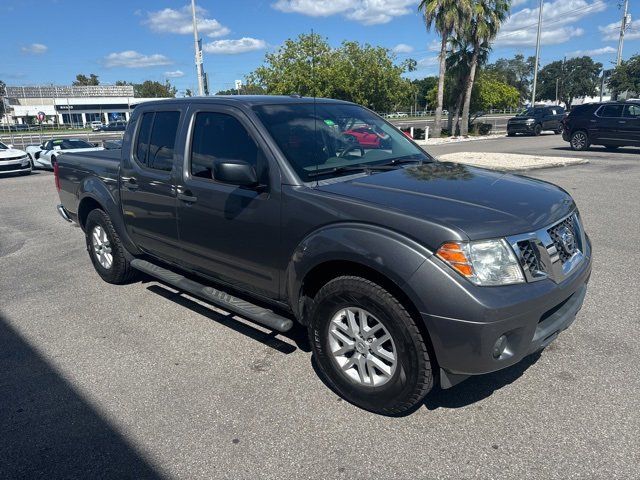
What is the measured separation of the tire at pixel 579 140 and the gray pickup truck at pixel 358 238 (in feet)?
56.9

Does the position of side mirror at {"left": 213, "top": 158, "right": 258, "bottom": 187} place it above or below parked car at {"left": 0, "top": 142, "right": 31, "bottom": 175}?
above

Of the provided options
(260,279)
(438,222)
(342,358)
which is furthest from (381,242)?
(260,279)

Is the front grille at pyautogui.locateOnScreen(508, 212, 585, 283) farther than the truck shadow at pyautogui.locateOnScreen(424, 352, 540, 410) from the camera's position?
No

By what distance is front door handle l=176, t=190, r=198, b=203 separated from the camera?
12.8 feet

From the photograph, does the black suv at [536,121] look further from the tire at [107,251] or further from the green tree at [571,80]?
the green tree at [571,80]

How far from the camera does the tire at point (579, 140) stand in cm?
1886

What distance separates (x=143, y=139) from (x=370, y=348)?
3039mm

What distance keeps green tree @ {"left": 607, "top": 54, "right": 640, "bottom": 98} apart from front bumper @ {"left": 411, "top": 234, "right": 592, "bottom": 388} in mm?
67322

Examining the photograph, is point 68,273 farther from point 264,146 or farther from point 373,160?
point 373,160

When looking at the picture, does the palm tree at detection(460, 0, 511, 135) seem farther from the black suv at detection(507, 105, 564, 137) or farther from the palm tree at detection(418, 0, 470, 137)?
the black suv at detection(507, 105, 564, 137)

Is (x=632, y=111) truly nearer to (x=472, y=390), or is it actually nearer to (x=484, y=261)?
(x=472, y=390)

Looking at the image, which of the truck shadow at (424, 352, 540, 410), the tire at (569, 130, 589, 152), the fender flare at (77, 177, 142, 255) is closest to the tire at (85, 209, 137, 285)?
the fender flare at (77, 177, 142, 255)

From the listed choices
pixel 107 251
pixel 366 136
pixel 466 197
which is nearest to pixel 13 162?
pixel 107 251

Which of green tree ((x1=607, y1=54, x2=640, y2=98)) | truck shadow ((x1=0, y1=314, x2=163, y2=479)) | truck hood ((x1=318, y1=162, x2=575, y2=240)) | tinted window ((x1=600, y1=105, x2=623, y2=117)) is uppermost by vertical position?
green tree ((x1=607, y1=54, x2=640, y2=98))
